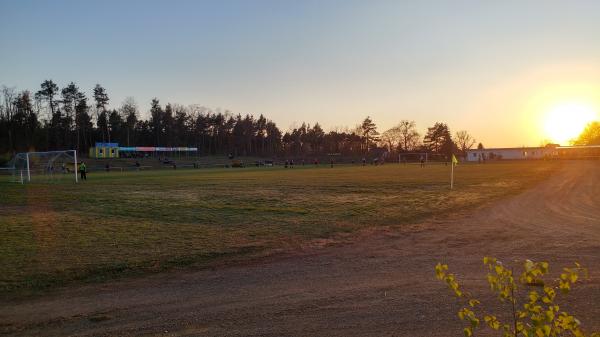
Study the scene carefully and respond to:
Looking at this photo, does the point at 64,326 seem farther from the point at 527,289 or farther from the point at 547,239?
the point at 547,239

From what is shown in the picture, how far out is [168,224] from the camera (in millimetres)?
13977

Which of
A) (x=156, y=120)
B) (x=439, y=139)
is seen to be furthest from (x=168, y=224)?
(x=439, y=139)

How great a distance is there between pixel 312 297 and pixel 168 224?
8.64 meters

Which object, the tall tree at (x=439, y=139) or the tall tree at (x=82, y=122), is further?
the tall tree at (x=439, y=139)

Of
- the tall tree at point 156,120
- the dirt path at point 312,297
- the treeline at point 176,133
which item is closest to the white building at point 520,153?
the treeline at point 176,133

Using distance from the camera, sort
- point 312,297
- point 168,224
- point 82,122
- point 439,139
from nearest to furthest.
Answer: point 312,297 < point 168,224 < point 82,122 < point 439,139

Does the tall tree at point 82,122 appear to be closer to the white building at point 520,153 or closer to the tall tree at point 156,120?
the tall tree at point 156,120

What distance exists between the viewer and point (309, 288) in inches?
278

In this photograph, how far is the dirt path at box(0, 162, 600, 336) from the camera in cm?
546

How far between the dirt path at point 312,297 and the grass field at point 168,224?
123 centimetres

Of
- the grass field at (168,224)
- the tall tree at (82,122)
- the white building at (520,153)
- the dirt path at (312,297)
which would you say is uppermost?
the tall tree at (82,122)

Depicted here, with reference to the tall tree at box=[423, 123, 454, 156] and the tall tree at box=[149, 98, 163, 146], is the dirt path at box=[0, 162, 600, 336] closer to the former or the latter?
the tall tree at box=[149, 98, 163, 146]

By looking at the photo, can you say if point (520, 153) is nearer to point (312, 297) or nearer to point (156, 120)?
point (156, 120)

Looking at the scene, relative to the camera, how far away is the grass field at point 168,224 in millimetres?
8977
